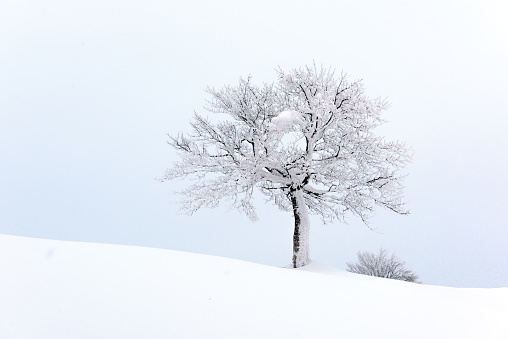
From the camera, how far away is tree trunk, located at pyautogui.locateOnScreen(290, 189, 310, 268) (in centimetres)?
1220

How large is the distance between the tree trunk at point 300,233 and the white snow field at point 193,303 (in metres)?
7.12

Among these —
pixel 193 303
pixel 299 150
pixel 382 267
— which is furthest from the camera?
pixel 382 267

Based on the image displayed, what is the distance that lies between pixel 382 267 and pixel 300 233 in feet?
37.1

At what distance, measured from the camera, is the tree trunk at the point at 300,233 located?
12203mm

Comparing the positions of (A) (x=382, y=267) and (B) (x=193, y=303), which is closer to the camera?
(B) (x=193, y=303)

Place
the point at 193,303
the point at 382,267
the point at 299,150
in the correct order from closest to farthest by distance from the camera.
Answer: the point at 193,303
the point at 299,150
the point at 382,267

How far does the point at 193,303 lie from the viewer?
3484 millimetres

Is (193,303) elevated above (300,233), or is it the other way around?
(300,233)

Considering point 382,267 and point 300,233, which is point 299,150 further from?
point 382,267

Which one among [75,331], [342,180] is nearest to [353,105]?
[342,180]

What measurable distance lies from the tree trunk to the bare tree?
1055cm

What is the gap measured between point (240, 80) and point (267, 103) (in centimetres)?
131

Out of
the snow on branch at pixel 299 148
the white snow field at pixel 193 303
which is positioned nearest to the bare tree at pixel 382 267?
the snow on branch at pixel 299 148

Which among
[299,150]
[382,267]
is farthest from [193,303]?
[382,267]
